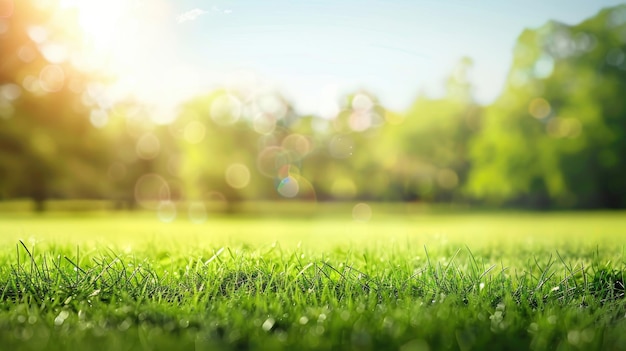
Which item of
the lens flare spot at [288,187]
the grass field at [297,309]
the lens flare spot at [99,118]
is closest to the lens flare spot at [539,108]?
the lens flare spot at [288,187]

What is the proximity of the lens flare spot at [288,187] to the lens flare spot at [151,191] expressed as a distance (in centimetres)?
1291

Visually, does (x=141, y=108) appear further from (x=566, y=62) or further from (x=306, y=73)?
(x=306, y=73)

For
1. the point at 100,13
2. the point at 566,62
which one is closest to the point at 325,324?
the point at 100,13

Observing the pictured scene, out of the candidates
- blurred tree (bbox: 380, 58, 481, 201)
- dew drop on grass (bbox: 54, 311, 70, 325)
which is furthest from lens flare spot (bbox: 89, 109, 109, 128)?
dew drop on grass (bbox: 54, 311, 70, 325)

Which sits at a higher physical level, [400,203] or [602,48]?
[602,48]

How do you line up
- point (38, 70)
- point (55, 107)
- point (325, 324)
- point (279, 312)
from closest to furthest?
point (325, 324), point (279, 312), point (38, 70), point (55, 107)

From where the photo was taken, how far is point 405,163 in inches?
1468

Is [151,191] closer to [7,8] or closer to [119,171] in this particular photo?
[119,171]

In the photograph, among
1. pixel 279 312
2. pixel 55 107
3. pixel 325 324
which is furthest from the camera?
pixel 55 107

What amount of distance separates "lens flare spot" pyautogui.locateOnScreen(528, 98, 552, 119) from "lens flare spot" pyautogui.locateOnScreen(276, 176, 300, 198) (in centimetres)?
1399

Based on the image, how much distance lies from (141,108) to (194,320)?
3790cm

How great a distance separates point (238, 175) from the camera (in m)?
31.2

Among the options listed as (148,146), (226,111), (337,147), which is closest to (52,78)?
(226,111)

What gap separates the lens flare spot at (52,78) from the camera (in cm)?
2628
